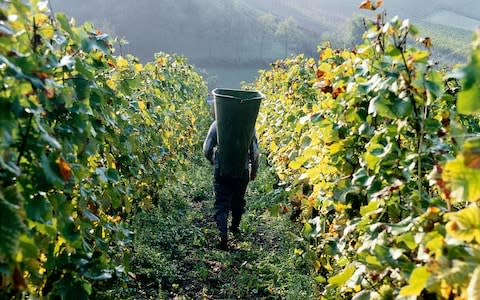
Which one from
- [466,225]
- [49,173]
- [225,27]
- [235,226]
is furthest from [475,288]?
[225,27]

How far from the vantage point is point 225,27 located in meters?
57.1

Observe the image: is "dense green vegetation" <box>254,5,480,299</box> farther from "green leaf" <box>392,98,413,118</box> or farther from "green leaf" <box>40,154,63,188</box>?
"green leaf" <box>40,154,63,188</box>

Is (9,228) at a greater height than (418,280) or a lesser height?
greater

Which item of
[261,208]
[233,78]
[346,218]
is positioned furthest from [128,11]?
[346,218]

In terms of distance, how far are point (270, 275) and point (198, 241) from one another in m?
1.12

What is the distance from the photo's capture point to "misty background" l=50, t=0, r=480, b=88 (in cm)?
4969

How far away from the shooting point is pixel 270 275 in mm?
4504

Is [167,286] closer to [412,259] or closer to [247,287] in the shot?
[247,287]

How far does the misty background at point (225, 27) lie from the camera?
49.7m

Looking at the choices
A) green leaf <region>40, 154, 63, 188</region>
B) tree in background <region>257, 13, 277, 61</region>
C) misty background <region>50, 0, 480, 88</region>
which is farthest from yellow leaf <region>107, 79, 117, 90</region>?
tree in background <region>257, 13, 277, 61</region>

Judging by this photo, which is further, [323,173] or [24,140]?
[323,173]

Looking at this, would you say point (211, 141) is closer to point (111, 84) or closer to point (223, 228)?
point (223, 228)

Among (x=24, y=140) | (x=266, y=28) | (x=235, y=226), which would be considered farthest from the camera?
(x=266, y=28)

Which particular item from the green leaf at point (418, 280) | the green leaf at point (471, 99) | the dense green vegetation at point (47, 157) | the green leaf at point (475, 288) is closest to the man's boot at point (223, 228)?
the dense green vegetation at point (47, 157)
